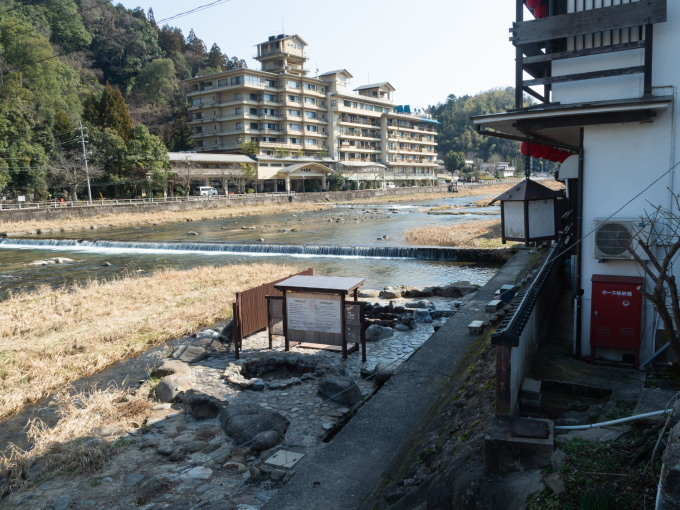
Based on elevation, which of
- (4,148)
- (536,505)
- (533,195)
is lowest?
(536,505)

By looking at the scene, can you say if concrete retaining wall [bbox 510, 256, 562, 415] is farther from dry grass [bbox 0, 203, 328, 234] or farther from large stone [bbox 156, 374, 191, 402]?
dry grass [bbox 0, 203, 328, 234]

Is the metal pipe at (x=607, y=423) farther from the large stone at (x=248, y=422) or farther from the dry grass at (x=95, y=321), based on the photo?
the dry grass at (x=95, y=321)

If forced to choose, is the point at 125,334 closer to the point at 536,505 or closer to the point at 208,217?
the point at 536,505

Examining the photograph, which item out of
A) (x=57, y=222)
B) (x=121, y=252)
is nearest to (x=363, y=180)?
(x=57, y=222)

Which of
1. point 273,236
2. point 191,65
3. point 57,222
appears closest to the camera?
point 273,236

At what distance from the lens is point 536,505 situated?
329cm

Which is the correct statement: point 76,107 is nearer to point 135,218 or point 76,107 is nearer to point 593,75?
point 135,218

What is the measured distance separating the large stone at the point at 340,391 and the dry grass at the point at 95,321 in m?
4.80

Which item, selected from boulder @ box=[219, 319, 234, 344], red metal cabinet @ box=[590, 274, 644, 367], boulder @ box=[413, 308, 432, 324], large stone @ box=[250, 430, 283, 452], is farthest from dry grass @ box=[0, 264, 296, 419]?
red metal cabinet @ box=[590, 274, 644, 367]

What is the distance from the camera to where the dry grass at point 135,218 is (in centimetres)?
3797

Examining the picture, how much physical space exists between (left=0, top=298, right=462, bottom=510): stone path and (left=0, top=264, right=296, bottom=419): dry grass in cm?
260

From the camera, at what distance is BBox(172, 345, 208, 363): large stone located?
9.70m

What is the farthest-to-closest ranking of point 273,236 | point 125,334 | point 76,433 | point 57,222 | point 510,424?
point 57,222
point 273,236
point 125,334
point 76,433
point 510,424

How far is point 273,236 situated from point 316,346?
24255mm
